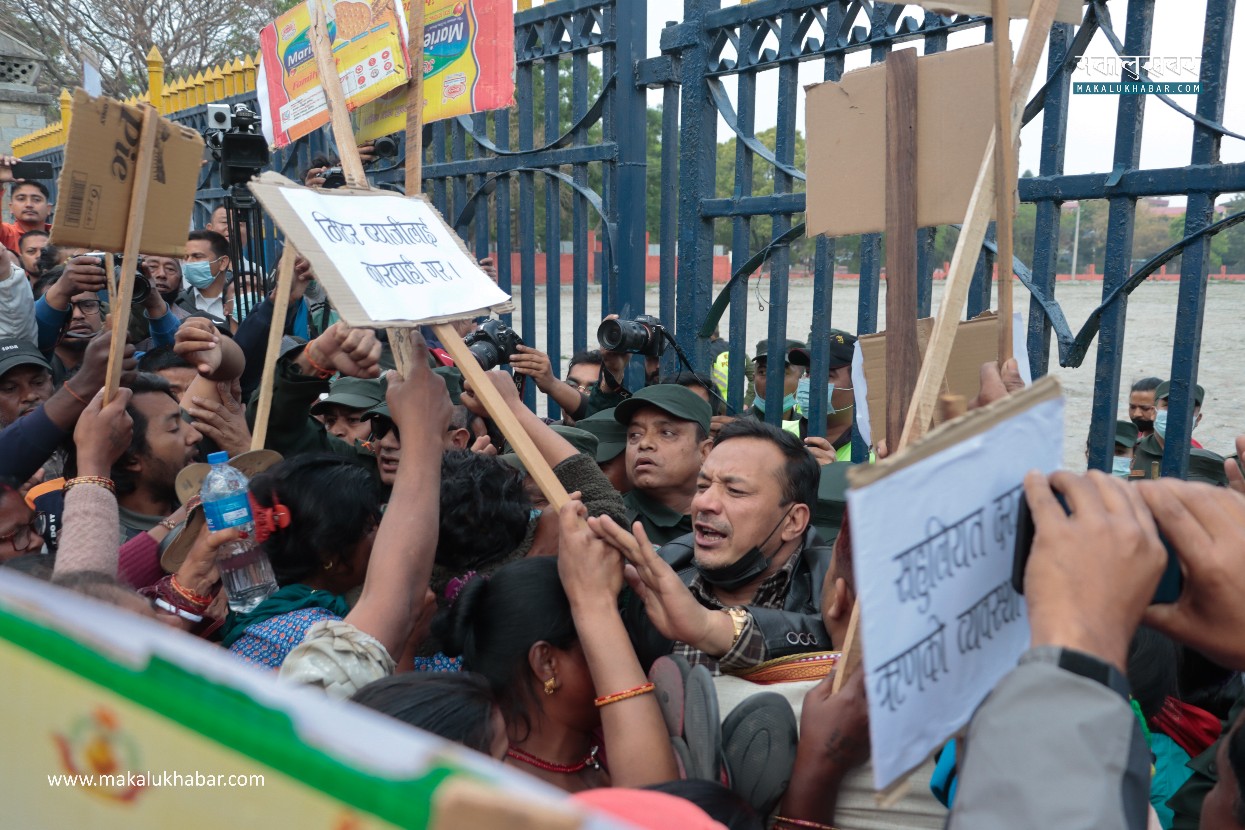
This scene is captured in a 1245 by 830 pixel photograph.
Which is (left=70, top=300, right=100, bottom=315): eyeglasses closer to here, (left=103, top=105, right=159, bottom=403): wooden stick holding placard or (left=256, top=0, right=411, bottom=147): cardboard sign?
→ (left=256, top=0, right=411, bottom=147): cardboard sign

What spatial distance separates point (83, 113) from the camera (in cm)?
242

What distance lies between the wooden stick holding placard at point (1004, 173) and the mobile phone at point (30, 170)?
258 inches

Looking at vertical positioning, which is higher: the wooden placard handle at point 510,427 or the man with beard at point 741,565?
the wooden placard handle at point 510,427

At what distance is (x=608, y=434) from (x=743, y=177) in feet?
3.37

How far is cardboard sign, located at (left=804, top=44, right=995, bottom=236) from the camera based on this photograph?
1740mm

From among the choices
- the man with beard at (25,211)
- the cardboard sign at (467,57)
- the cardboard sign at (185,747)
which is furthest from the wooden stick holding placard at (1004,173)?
the man with beard at (25,211)

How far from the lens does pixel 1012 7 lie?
5.85 ft

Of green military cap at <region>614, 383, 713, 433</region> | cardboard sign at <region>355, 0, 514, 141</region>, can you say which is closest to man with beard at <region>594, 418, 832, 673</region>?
green military cap at <region>614, 383, 713, 433</region>

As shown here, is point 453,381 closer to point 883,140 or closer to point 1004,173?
point 883,140

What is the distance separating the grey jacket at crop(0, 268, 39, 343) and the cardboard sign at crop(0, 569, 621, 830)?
13.3ft

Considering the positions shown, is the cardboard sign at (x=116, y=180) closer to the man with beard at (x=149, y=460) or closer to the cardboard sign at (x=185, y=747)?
the man with beard at (x=149, y=460)

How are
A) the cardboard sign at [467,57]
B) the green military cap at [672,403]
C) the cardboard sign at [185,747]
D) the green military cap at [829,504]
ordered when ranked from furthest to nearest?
1. the cardboard sign at [467,57]
2. the green military cap at [672,403]
3. the green military cap at [829,504]
4. the cardboard sign at [185,747]

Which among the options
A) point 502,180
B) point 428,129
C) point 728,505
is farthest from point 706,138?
point 428,129

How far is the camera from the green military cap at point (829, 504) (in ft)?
9.59
